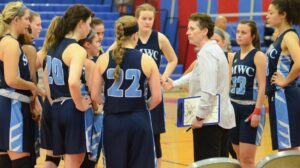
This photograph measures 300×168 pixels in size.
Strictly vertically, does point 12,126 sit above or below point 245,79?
below

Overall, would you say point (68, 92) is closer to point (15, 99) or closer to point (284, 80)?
point (15, 99)

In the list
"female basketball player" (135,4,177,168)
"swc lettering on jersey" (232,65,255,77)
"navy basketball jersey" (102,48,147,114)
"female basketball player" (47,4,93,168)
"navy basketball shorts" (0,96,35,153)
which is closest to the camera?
"navy basketball jersey" (102,48,147,114)

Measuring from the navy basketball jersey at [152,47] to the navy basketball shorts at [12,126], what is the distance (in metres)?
1.46

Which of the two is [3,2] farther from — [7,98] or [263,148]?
[7,98]

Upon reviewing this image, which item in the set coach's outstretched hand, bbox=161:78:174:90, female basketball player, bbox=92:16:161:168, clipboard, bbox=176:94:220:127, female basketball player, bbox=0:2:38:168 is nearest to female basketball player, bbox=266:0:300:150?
clipboard, bbox=176:94:220:127

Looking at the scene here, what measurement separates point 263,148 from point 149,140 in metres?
3.93

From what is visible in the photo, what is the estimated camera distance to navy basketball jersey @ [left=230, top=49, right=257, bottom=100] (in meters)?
5.71

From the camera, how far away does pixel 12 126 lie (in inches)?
194

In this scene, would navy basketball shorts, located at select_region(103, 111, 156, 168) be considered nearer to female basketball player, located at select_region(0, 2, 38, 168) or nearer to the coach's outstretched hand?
female basketball player, located at select_region(0, 2, 38, 168)

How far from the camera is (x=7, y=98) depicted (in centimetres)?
495

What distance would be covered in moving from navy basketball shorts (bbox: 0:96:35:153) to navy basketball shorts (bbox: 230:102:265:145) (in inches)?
76.6

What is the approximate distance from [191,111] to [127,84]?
580mm

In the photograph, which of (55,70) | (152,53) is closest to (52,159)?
(55,70)

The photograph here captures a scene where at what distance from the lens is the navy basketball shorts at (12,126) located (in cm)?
491
